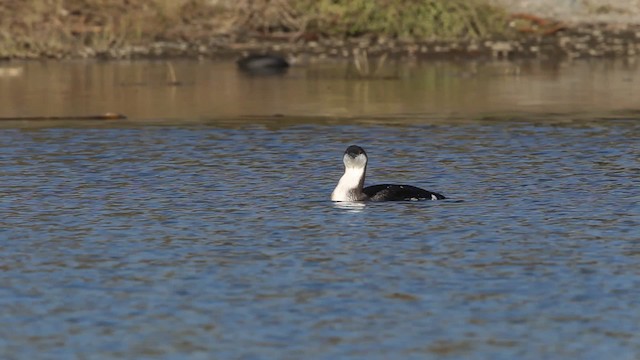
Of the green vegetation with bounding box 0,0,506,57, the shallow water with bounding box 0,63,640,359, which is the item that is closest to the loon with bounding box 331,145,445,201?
the shallow water with bounding box 0,63,640,359

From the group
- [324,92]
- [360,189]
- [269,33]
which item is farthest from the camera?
[269,33]

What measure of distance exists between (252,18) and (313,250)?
1982 cm

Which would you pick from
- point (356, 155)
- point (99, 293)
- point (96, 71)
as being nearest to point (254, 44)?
point (96, 71)

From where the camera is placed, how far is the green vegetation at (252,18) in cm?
2948

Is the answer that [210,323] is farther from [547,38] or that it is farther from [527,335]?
[547,38]

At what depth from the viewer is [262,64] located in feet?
87.6

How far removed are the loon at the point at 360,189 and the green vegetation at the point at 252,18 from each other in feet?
54.1

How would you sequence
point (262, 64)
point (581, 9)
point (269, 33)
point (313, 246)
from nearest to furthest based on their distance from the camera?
point (313, 246), point (262, 64), point (269, 33), point (581, 9)

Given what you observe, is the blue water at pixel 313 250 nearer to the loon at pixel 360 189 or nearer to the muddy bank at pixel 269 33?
the loon at pixel 360 189

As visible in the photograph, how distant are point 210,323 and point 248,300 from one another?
64 centimetres

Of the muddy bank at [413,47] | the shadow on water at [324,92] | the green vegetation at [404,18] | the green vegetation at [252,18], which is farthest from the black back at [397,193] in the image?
the green vegetation at [404,18]

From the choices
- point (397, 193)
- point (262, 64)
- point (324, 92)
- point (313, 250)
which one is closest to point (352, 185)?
point (397, 193)

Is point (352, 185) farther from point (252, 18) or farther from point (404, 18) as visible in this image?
point (252, 18)

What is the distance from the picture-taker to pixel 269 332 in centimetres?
846
